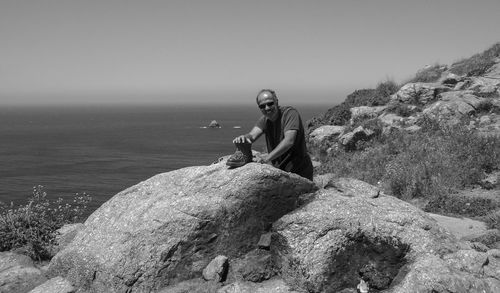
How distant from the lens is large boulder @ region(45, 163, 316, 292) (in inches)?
310

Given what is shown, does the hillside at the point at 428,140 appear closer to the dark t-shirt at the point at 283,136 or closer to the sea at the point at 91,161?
the dark t-shirt at the point at 283,136

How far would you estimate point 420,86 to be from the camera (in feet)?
90.4

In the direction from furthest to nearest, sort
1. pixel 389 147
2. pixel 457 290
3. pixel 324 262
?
pixel 389 147 → pixel 324 262 → pixel 457 290

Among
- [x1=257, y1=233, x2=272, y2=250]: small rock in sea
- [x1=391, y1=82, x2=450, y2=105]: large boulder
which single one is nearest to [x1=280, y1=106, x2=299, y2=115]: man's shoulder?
[x1=257, y1=233, x2=272, y2=250]: small rock in sea

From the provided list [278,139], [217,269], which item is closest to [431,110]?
[278,139]

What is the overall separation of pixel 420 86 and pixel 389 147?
908 centimetres

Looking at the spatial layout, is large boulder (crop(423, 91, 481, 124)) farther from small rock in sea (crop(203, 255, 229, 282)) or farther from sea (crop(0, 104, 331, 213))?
small rock in sea (crop(203, 255, 229, 282))

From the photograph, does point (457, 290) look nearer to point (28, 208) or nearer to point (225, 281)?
point (225, 281)

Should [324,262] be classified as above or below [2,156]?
above

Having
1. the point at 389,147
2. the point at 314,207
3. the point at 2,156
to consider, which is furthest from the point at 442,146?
the point at 2,156

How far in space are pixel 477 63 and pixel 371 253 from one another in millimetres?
31677

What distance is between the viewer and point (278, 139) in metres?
9.21

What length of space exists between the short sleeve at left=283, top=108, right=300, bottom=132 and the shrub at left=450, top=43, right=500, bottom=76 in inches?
1039

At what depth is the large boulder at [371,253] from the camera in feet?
23.4
